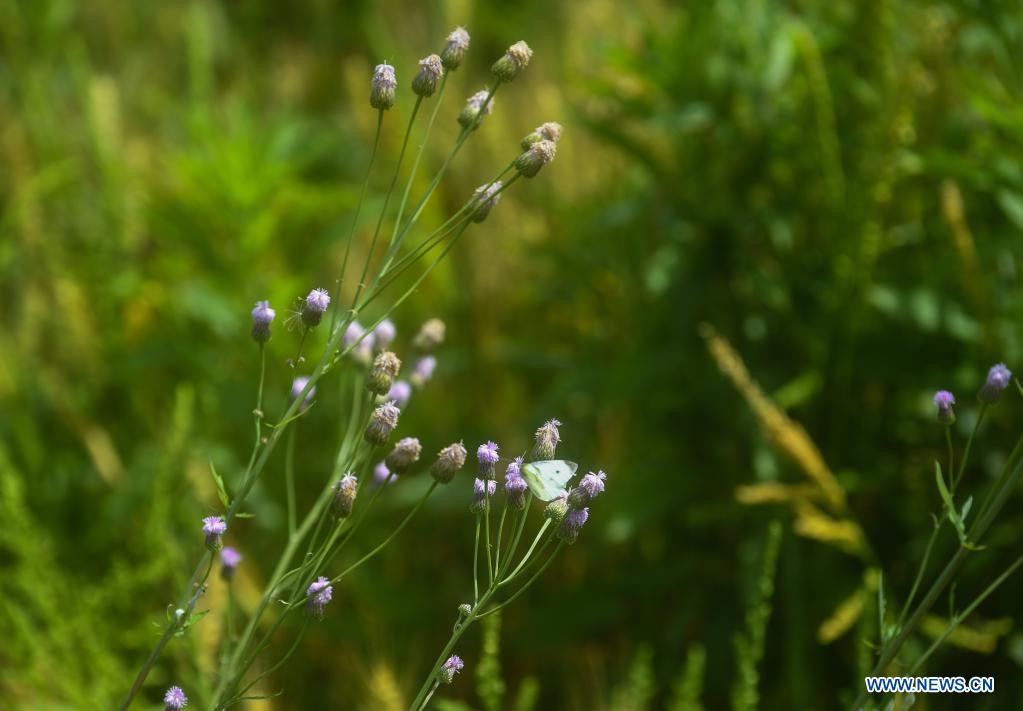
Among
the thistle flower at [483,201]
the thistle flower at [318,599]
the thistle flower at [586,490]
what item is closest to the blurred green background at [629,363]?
the thistle flower at [318,599]

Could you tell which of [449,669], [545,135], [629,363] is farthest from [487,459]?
Answer: [629,363]

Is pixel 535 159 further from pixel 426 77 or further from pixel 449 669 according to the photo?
pixel 449 669

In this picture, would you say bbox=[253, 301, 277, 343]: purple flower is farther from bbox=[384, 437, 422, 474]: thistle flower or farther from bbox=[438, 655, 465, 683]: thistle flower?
bbox=[438, 655, 465, 683]: thistle flower

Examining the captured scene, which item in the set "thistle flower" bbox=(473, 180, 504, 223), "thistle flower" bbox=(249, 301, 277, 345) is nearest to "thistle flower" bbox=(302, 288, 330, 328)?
"thistle flower" bbox=(249, 301, 277, 345)

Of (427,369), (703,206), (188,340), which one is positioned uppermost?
(188,340)

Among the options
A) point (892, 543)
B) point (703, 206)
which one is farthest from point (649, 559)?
point (703, 206)

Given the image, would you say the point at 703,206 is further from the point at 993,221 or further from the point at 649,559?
the point at 649,559

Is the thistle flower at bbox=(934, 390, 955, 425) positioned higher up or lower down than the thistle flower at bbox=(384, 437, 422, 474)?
lower down
